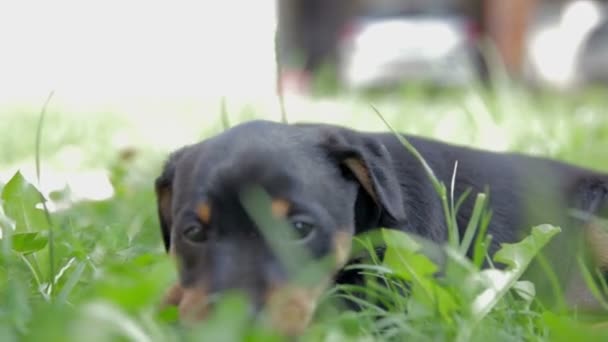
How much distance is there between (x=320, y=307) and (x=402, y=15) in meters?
16.2

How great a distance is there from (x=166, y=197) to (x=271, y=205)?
74cm

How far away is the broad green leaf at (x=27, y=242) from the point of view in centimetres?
285

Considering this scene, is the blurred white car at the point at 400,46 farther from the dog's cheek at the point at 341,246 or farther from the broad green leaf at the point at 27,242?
the broad green leaf at the point at 27,242

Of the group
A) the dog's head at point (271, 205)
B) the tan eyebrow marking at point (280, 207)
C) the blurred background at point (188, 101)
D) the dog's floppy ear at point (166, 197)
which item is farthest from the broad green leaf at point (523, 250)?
the dog's floppy ear at point (166, 197)

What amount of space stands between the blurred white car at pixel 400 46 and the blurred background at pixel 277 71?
26 mm

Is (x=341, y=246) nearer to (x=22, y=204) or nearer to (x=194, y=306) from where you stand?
(x=194, y=306)

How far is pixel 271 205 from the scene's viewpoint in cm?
270

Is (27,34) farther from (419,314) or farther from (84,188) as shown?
(419,314)

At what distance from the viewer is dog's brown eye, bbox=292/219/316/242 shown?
2.75 metres

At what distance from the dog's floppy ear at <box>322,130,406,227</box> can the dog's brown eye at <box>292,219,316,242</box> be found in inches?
12.0

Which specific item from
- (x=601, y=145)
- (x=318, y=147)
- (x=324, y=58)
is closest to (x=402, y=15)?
(x=324, y=58)

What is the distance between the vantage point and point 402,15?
60.2 ft

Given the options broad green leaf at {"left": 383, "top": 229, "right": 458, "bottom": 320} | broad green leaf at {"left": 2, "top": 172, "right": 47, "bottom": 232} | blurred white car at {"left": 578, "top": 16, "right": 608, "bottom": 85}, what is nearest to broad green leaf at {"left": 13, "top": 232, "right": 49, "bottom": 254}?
broad green leaf at {"left": 2, "top": 172, "right": 47, "bottom": 232}

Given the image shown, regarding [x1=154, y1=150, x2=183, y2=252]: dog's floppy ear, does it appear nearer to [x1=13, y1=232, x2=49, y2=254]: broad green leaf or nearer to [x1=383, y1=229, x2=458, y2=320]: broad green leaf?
[x1=13, y1=232, x2=49, y2=254]: broad green leaf
